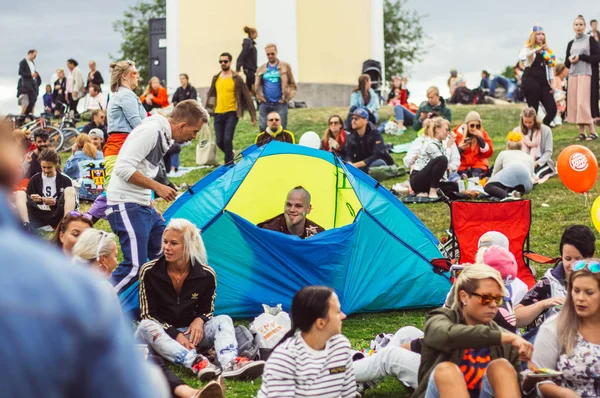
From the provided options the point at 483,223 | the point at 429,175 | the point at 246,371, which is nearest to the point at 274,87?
the point at 429,175

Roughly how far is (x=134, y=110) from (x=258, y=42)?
48.4 feet

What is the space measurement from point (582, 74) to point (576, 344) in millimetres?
10829

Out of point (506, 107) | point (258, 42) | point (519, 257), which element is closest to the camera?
point (519, 257)

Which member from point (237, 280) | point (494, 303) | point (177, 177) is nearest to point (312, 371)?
point (494, 303)

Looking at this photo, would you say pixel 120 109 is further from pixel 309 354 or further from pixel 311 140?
pixel 311 140

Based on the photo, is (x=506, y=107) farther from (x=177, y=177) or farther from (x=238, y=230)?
(x=238, y=230)

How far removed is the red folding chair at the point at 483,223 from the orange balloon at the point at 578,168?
73.5 inches

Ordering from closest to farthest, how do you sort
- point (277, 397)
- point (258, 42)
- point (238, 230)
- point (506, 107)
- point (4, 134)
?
1. point (4, 134)
2. point (277, 397)
3. point (238, 230)
4. point (506, 107)
5. point (258, 42)

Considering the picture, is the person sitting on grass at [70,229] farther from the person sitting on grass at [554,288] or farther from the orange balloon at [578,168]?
the orange balloon at [578,168]

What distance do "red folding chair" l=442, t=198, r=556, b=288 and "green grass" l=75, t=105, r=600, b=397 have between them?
0.62m

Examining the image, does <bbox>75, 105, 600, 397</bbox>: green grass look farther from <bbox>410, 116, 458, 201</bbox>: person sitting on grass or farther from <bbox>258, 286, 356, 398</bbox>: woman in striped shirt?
<bbox>258, 286, 356, 398</bbox>: woman in striped shirt

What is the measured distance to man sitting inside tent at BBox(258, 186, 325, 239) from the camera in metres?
7.37

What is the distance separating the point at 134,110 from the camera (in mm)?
7863

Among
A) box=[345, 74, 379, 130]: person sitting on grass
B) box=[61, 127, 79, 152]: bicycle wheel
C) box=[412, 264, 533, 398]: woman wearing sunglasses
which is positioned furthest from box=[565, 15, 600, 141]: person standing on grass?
box=[412, 264, 533, 398]: woman wearing sunglasses
